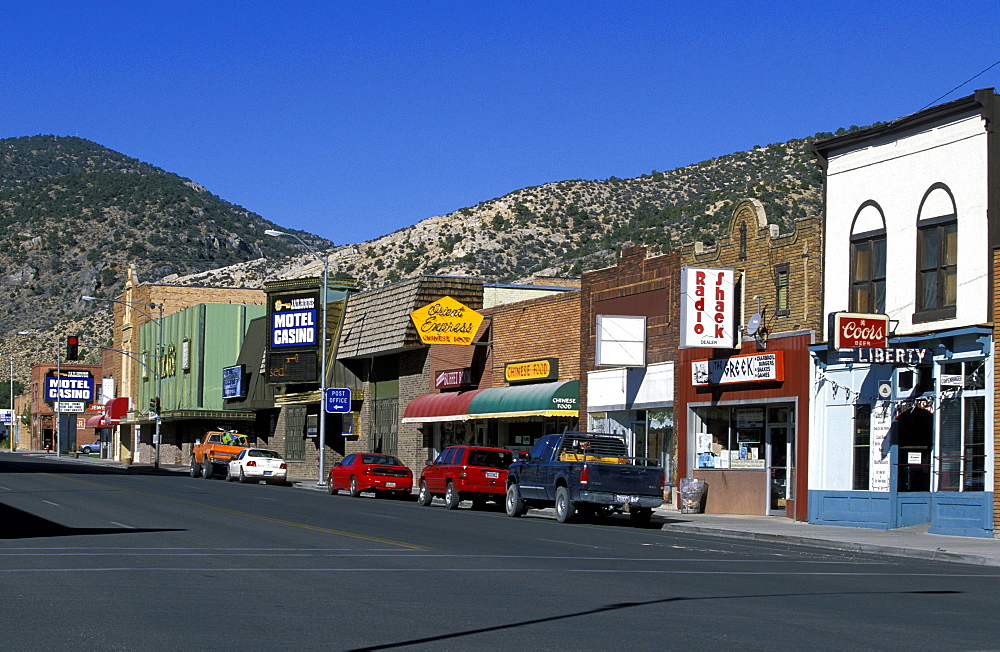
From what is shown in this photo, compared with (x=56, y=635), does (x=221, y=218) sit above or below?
above

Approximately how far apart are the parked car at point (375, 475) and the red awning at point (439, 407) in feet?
10.7

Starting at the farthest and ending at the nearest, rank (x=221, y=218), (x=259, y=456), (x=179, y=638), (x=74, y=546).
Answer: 1. (x=221, y=218)
2. (x=259, y=456)
3. (x=74, y=546)
4. (x=179, y=638)

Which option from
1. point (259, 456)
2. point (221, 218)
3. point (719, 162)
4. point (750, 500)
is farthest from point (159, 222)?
point (750, 500)

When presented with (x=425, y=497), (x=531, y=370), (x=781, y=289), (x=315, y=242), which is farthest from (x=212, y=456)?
(x=315, y=242)

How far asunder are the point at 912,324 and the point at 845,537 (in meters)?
5.09

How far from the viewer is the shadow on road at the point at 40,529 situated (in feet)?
73.7

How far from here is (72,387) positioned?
391ft

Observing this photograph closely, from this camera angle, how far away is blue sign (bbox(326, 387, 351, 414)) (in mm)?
53188

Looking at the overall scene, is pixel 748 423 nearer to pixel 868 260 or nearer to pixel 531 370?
pixel 868 260

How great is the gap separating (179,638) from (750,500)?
79.2 feet

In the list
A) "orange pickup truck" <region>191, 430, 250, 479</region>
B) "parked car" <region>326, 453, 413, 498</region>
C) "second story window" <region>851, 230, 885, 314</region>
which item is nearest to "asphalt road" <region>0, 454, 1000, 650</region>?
"second story window" <region>851, 230, 885, 314</region>

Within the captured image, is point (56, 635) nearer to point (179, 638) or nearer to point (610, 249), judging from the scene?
point (179, 638)

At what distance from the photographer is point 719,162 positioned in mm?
98625

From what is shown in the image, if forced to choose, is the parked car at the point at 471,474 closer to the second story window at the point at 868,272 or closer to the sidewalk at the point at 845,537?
the sidewalk at the point at 845,537
